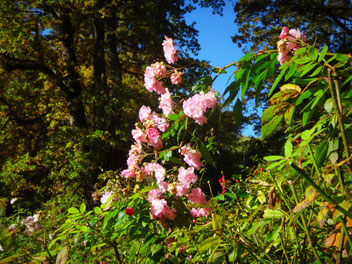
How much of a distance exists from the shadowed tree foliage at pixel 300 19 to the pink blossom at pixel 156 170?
8.82 meters

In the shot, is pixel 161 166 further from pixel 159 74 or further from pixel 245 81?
pixel 245 81

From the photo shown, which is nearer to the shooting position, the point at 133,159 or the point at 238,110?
the point at 238,110

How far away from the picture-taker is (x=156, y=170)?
1.41 metres

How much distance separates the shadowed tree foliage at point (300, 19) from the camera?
975 cm

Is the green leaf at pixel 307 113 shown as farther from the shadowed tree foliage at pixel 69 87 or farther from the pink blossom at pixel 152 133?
the shadowed tree foliage at pixel 69 87

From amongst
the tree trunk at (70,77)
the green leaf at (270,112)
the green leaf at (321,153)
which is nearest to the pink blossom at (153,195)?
the green leaf at (270,112)

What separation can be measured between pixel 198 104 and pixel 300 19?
33.8 feet

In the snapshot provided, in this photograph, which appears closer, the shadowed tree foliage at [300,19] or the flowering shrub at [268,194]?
the flowering shrub at [268,194]

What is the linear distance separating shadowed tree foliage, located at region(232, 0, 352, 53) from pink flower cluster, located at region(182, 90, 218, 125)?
8652 millimetres

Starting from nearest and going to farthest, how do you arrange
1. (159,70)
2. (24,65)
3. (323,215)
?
(323,215) → (159,70) → (24,65)

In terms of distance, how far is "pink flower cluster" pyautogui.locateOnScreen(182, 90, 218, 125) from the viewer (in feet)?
4.67

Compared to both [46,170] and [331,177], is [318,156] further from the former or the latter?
[46,170]

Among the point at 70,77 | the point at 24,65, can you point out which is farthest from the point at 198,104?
the point at 70,77

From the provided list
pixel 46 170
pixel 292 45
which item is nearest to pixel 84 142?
pixel 46 170
